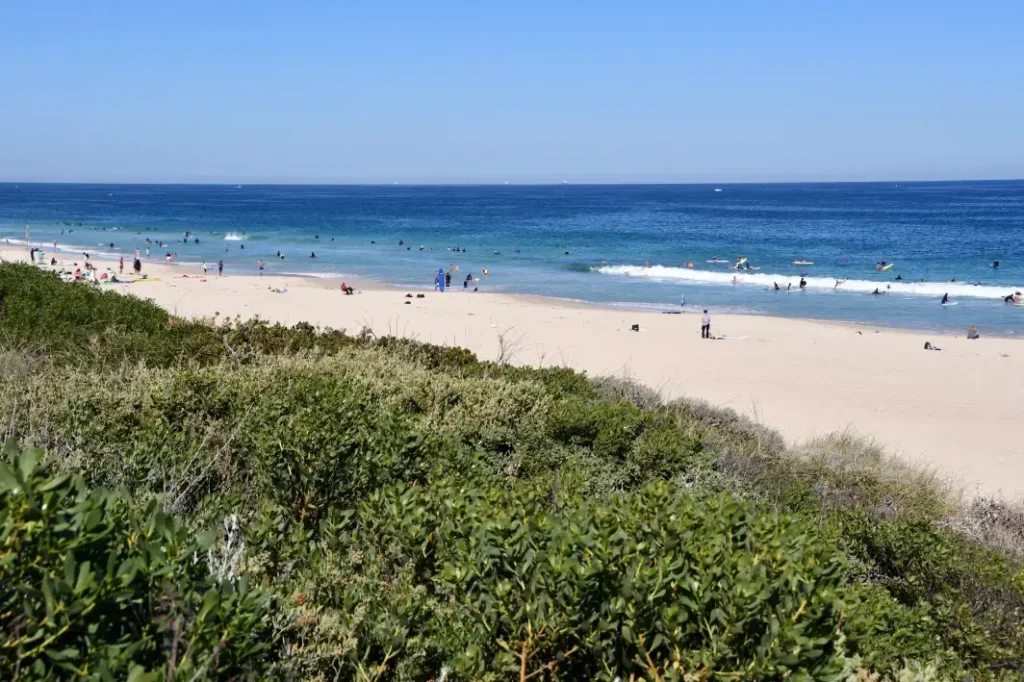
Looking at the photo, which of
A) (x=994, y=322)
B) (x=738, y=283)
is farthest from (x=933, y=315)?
(x=738, y=283)

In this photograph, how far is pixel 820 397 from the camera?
15.5 meters

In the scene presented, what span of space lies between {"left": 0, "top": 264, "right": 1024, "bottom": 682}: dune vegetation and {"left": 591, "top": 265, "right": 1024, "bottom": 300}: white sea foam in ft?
97.9

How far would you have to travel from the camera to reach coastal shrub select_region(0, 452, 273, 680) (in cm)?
206

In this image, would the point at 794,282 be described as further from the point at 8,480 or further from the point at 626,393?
the point at 8,480

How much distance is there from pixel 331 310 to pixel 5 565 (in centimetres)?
2330

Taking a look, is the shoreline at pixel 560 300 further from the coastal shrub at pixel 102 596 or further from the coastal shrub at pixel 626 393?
the coastal shrub at pixel 102 596

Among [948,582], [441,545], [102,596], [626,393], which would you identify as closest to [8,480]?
[102,596]

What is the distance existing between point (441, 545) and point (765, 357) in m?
17.1

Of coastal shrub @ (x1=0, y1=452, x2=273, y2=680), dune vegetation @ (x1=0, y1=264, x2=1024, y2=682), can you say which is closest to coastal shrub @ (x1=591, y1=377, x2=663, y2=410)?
dune vegetation @ (x1=0, y1=264, x2=1024, y2=682)

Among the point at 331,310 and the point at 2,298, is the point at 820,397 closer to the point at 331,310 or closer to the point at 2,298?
the point at 2,298

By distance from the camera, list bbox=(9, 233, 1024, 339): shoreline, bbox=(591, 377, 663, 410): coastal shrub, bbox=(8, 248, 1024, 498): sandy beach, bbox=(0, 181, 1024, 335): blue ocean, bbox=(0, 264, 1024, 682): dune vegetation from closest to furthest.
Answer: bbox=(0, 264, 1024, 682): dune vegetation → bbox=(591, 377, 663, 410): coastal shrub → bbox=(8, 248, 1024, 498): sandy beach → bbox=(9, 233, 1024, 339): shoreline → bbox=(0, 181, 1024, 335): blue ocean

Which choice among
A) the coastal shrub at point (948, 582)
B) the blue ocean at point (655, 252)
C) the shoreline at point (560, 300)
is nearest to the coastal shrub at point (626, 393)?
the coastal shrub at point (948, 582)

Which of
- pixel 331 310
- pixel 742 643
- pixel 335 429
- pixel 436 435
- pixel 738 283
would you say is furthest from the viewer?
pixel 738 283

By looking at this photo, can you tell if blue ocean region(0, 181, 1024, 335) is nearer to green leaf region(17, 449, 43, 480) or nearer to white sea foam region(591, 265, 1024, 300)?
white sea foam region(591, 265, 1024, 300)
